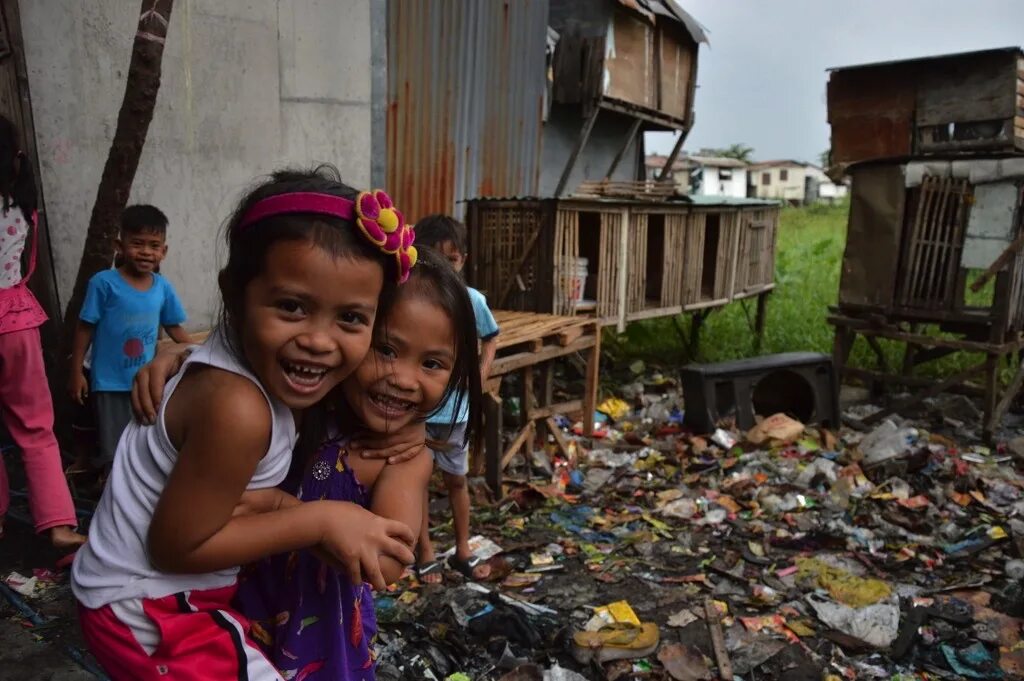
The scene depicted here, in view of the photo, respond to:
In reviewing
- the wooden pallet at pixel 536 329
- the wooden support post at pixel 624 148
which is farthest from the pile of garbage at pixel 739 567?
the wooden support post at pixel 624 148

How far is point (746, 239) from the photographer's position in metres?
10.3

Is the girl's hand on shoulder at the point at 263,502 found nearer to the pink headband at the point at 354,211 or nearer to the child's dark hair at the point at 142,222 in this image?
the pink headband at the point at 354,211

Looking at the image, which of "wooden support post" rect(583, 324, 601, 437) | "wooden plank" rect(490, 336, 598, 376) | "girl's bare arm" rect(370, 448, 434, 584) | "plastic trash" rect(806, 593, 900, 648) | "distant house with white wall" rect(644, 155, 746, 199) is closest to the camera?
"girl's bare arm" rect(370, 448, 434, 584)

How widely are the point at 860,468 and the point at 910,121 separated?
8042mm

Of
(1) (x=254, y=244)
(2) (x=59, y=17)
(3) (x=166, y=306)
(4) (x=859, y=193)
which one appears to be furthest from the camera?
(4) (x=859, y=193)

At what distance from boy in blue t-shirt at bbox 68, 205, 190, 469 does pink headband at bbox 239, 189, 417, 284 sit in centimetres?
303

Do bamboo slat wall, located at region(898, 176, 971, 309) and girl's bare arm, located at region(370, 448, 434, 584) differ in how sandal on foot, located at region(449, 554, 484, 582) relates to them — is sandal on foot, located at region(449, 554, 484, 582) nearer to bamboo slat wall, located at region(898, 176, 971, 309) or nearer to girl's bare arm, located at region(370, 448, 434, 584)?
girl's bare arm, located at region(370, 448, 434, 584)

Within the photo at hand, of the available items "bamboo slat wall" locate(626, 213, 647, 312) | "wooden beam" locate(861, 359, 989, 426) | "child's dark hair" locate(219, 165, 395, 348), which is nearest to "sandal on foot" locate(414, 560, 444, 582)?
"child's dark hair" locate(219, 165, 395, 348)

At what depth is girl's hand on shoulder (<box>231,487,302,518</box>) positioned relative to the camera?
1.23 metres

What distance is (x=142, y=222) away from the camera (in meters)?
3.81

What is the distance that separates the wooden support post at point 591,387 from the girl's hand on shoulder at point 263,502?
5.52 m

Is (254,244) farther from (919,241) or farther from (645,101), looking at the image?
(645,101)

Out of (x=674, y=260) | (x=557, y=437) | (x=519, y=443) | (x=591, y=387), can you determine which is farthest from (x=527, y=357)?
(x=674, y=260)

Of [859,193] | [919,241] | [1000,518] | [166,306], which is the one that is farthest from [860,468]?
[166,306]
